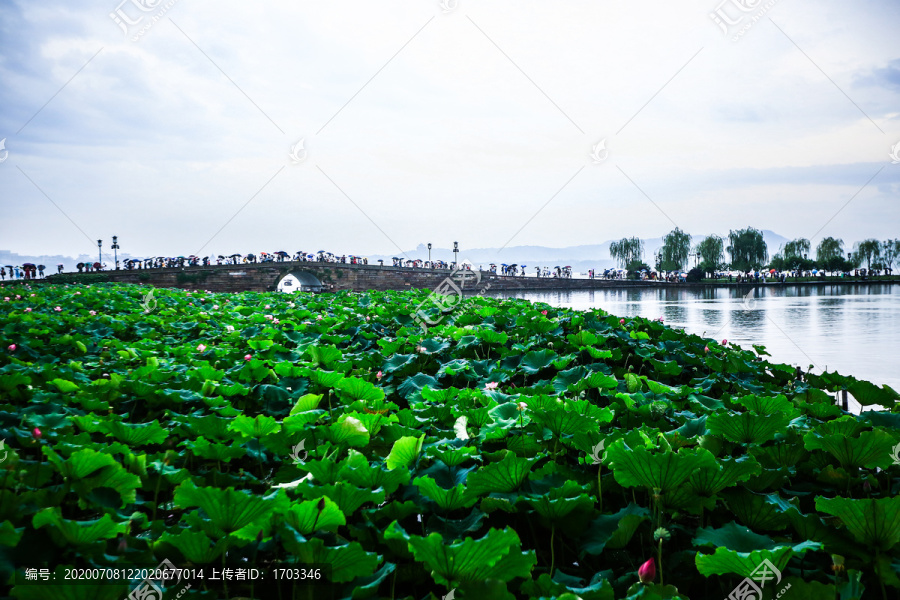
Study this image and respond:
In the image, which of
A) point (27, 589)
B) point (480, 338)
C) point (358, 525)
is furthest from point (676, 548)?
point (480, 338)

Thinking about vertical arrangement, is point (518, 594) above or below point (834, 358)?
above

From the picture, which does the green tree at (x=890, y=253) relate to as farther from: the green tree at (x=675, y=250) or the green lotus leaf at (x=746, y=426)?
the green lotus leaf at (x=746, y=426)

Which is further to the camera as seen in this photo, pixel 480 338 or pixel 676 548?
pixel 480 338

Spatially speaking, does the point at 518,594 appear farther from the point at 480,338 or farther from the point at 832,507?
the point at 480,338

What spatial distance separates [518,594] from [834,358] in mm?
11974

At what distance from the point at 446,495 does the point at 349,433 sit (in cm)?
48

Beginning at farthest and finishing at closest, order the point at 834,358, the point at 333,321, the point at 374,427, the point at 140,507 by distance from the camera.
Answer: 1. the point at 834,358
2. the point at 333,321
3. the point at 374,427
4. the point at 140,507

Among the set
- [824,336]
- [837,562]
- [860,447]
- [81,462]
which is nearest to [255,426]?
[81,462]

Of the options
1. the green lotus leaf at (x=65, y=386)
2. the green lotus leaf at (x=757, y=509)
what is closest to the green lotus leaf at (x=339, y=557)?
the green lotus leaf at (x=757, y=509)

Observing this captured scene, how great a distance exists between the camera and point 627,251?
6981 centimetres

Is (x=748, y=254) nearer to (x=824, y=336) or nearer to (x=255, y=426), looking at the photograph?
(x=824, y=336)

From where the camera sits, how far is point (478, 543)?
3.01ft

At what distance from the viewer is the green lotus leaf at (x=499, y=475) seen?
4.09 ft

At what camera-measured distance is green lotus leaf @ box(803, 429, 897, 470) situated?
1314 millimetres
